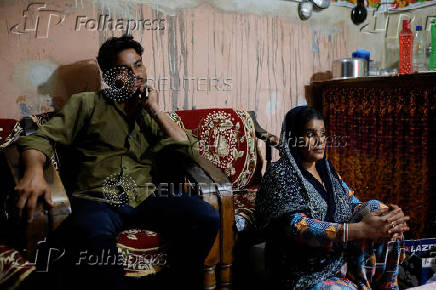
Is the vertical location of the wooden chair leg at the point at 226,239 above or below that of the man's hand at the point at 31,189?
below

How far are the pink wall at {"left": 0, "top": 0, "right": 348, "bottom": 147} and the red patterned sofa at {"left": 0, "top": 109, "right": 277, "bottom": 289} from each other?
332 millimetres

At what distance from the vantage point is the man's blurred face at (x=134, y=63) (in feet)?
5.98

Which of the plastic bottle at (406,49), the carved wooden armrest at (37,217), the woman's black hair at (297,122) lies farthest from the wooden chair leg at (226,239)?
the plastic bottle at (406,49)

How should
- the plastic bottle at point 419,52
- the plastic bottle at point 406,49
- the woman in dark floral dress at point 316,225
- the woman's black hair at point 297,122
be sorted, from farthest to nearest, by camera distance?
the plastic bottle at point 419,52 → the plastic bottle at point 406,49 → the woman's black hair at point 297,122 → the woman in dark floral dress at point 316,225

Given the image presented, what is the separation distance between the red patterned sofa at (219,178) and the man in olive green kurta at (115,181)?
61 mm

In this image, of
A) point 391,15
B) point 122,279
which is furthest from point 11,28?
point 391,15

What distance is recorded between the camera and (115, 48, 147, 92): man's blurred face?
71.8 inches

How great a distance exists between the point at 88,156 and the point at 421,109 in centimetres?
198

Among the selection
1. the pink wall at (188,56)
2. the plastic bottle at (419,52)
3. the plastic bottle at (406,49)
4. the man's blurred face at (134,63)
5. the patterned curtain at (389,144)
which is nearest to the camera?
the man's blurred face at (134,63)

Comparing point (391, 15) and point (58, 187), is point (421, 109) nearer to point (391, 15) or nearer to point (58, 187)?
point (391, 15)

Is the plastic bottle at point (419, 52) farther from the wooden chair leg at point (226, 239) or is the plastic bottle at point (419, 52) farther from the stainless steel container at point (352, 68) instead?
the wooden chair leg at point (226, 239)

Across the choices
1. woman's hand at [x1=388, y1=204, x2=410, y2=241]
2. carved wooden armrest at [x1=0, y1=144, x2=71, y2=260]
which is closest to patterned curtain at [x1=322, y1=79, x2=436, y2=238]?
woman's hand at [x1=388, y1=204, x2=410, y2=241]

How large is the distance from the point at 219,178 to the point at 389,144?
148 centimetres

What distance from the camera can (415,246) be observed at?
1.75 m
